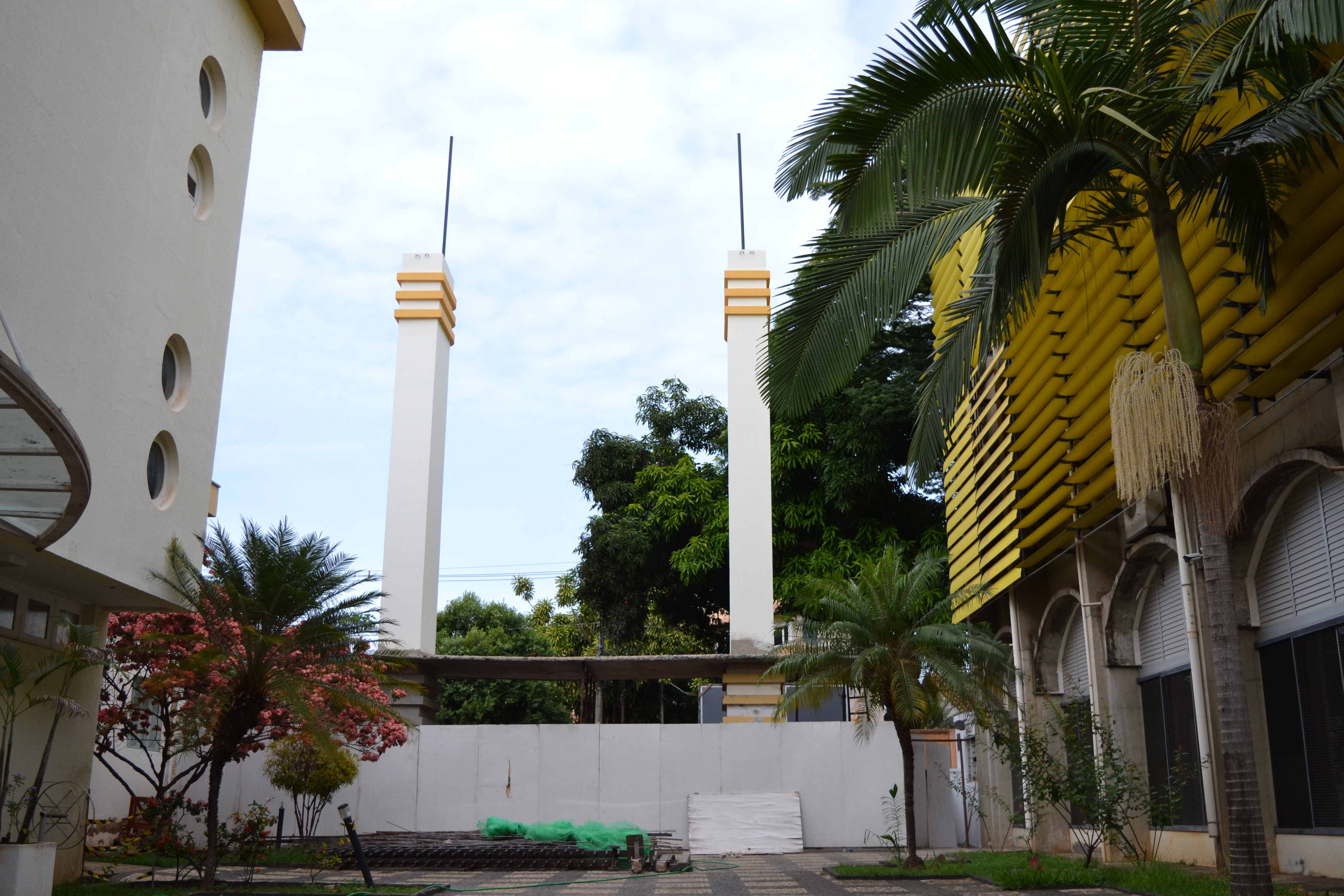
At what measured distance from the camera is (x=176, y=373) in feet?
48.2

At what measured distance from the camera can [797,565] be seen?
2862 centimetres

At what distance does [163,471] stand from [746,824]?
12.6 metres

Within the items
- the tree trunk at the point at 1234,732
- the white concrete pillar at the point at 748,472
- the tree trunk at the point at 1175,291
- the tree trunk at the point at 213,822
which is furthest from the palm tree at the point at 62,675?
the white concrete pillar at the point at 748,472

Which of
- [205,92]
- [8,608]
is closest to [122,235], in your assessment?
[205,92]

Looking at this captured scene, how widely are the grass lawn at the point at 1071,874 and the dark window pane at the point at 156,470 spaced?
10.3m

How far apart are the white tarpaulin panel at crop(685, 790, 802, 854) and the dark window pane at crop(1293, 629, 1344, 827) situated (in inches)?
452

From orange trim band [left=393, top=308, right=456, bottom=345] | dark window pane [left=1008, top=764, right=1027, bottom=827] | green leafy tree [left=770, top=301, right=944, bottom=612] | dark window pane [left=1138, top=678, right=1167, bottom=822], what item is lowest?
dark window pane [left=1008, top=764, right=1027, bottom=827]

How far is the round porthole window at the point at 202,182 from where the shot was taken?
49.2 feet

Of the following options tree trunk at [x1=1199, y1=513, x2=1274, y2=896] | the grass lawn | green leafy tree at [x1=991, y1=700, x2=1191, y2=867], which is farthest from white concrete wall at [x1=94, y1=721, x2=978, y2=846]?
tree trunk at [x1=1199, y1=513, x2=1274, y2=896]

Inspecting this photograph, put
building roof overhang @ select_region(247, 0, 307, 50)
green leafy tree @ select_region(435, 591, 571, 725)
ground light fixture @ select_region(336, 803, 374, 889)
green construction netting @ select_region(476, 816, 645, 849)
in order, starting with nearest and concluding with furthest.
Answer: ground light fixture @ select_region(336, 803, 374, 889)
building roof overhang @ select_region(247, 0, 307, 50)
green construction netting @ select_region(476, 816, 645, 849)
green leafy tree @ select_region(435, 591, 571, 725)

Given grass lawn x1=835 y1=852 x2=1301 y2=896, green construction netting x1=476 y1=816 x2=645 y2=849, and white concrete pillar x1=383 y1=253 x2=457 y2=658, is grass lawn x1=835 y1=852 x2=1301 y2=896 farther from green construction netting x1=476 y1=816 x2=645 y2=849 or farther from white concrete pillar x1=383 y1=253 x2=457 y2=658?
white concrete pillar x1=383 y1=253 x2=457 y2=658

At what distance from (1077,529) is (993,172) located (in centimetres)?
884

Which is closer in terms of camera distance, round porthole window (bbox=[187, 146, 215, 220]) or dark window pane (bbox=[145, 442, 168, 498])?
dark window pane (bbox=[145, 442, 168, 498])

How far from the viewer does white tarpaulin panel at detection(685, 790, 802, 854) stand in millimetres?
21031
